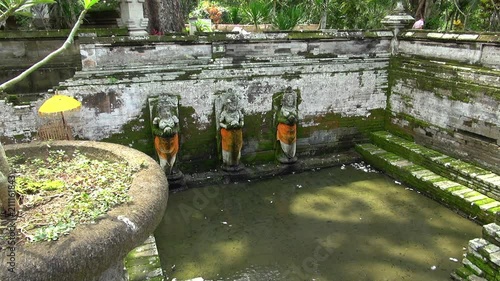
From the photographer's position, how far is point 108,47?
6.12m

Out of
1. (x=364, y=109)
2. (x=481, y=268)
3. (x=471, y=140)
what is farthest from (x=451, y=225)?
(x=364, y=109)

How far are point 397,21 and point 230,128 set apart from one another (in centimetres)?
434

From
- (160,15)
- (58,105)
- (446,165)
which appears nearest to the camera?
(58,105)

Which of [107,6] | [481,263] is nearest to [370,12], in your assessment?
[107,6]

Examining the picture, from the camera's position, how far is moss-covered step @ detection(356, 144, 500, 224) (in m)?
5.49

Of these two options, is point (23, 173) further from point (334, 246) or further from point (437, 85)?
point (437, 85)

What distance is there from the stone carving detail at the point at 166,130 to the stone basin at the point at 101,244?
2.96 metres

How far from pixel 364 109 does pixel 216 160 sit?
349 centimetres

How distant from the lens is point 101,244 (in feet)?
7.41

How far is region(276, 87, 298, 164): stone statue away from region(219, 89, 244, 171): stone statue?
82 cm

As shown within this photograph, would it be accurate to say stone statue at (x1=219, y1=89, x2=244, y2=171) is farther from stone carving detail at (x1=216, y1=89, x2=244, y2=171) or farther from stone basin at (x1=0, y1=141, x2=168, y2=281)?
stone basin at (x1=0, y1=141, x2=168, y2=281)

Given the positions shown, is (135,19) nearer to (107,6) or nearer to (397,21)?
(107,6)

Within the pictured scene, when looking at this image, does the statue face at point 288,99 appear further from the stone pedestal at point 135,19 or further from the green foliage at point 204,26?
the green foliage at point 204,26

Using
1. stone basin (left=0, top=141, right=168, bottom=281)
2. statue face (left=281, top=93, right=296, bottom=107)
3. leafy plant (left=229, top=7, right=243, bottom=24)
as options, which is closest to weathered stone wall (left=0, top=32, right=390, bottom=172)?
statue face (left=281, top=93, right=296, bottom=107)
